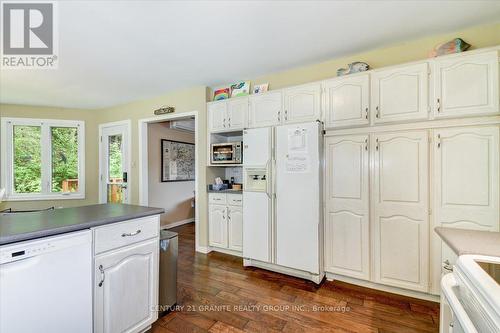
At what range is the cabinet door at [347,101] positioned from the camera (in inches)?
94.1

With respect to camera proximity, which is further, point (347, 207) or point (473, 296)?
point (347, 207)

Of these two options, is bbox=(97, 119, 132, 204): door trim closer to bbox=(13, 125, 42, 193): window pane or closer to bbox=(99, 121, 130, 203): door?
bbox=(99, 121, 130, 203): door

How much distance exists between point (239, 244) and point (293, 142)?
62.5 inches

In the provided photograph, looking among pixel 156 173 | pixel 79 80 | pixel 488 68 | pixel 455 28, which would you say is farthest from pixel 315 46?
pixel 156 173

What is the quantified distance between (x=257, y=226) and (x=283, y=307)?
0.93 m

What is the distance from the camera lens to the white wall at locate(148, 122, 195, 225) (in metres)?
4.56

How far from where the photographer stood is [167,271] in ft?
6.49

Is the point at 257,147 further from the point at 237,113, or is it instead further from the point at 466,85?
the point at 466,85

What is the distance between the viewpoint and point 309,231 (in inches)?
98.0

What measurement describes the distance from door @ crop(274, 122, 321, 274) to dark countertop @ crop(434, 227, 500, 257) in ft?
3.93

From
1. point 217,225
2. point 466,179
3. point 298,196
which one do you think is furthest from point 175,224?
point 466,179

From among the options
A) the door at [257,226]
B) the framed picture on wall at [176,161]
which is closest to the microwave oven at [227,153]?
the door at [257,226]

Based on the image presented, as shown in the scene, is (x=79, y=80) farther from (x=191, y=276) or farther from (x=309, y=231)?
(x=309, y=231)
